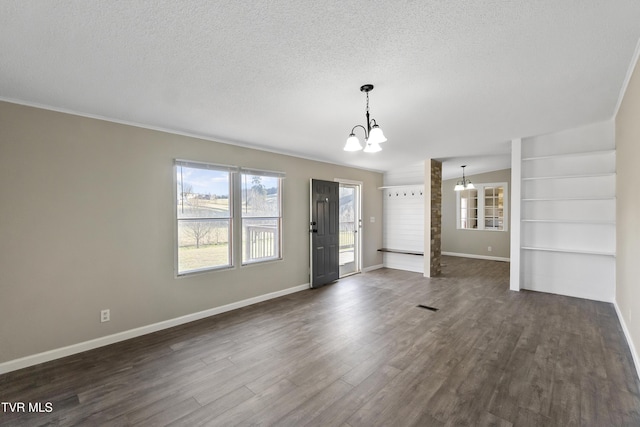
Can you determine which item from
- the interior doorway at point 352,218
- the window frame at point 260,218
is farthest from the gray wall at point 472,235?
the window frame at point 260,218

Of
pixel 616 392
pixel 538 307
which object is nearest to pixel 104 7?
pixel 616 392

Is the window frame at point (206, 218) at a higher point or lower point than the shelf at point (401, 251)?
higher

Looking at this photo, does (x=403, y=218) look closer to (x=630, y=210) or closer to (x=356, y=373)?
(x=630, y=210)

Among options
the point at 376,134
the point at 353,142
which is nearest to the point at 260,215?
the point at 353,142

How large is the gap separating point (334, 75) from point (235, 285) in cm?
324

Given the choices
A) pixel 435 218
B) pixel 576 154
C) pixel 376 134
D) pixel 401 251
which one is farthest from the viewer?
pixel 401 251

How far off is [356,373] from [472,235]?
751 centimetres

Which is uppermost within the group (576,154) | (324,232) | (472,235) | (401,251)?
(576,154)

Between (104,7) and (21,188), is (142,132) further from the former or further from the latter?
(104,7)

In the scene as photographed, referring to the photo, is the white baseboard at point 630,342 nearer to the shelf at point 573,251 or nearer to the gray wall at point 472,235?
the shelf at point 573,251

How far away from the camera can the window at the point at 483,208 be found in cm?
812

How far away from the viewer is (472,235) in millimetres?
8617

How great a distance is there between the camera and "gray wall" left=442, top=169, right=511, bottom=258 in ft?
26.3

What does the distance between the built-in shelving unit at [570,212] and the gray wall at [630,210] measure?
0.78m
